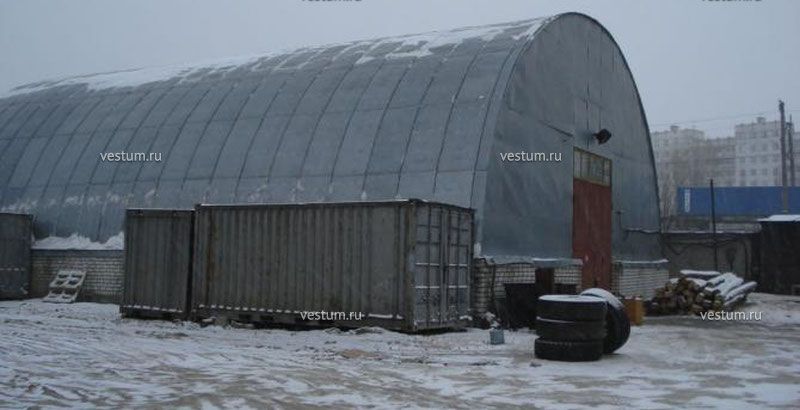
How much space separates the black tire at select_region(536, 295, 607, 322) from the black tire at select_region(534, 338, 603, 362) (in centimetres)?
40

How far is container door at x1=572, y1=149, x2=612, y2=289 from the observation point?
22859mm

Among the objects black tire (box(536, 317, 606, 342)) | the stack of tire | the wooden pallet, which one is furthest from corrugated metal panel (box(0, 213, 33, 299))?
black tire (box(536, 317, 606, 342))

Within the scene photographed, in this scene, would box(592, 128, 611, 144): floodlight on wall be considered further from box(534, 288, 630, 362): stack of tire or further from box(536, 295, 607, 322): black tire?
box(536, 295, 607, 322): black tire

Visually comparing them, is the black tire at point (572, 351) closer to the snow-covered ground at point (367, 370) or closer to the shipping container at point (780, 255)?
the snow-covered ground at point (367, 370)

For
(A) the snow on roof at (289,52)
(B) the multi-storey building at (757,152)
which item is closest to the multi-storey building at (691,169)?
(B) the multi-storey building at (757,152)

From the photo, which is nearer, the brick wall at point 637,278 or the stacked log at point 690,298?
the stacked log at point 690,298

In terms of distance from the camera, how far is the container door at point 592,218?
22859mm

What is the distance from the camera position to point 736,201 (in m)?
71.9

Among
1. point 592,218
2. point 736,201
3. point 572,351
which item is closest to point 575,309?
point 572,351

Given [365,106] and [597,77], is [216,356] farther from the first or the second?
[597,77]

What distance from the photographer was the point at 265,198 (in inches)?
823

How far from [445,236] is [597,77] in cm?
1166

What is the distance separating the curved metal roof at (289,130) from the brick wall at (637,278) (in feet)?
19.3

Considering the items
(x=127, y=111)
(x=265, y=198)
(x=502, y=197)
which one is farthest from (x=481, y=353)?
(x=127, y=111)
